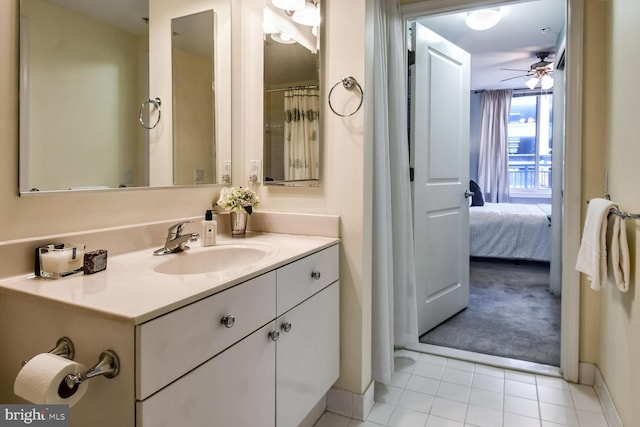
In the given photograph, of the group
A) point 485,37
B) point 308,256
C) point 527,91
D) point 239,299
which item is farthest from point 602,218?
point 527,91

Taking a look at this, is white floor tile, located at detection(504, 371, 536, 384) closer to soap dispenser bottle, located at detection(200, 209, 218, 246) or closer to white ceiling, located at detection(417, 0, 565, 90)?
soap dispenser bottle, located at detection(200, 209, 218, 246)

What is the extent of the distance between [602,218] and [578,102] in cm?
75

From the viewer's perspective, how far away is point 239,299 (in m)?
1.08

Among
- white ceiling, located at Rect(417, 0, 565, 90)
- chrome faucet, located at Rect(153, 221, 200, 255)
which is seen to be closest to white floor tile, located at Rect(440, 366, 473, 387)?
chrome faucet, located at Rect(153, 221, 200, 255)

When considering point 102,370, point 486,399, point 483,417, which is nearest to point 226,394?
point 102,370

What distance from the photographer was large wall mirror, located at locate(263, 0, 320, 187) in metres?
1.79

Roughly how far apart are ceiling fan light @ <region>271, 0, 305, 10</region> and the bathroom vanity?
3.82ft

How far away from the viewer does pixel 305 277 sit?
1445 millimetres

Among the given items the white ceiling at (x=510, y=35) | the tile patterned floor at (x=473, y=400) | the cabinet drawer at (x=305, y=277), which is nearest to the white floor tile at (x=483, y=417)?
the tile patterned floor at (x=473, y=400)

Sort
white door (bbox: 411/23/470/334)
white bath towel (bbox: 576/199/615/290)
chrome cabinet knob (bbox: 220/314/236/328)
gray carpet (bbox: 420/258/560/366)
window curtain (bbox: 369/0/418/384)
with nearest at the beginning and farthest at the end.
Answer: chrome cabinet knob (bbox: 220/314/236/328) < white bath towel (bbox: 576/199/615/290) < window curtain (bbox: 369/0/418/384) < gray carpet (bbox: 420/258/560/366) < white door (bbox: 411/23/470/334)

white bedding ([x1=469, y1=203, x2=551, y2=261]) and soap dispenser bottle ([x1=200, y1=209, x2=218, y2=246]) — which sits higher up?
soap dispenser bottle ([x1=200, y1=209, x2=218, y2=246])

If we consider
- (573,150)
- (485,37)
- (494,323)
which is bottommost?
(494,323)

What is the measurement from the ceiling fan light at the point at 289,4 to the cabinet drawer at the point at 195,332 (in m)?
1.31

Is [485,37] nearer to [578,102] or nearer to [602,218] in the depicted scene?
[578,102]
